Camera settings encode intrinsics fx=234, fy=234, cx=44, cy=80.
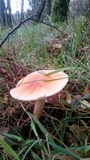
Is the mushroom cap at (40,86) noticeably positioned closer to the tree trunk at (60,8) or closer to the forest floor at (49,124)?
the forest floor at (49,124)

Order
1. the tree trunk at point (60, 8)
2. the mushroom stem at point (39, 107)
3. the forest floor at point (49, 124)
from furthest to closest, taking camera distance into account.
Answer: the tree trunk at point (60, 8)
the mushroom stem at point (39, 107)
the forest floor at point (49, 124)

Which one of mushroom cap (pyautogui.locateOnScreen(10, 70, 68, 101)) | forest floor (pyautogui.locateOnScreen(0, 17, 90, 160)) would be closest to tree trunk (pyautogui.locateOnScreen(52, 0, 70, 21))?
forest floor (pyautogui.locateOnScreen(0, 17, 90, 160))

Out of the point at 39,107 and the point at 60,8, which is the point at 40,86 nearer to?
the point at 39,107

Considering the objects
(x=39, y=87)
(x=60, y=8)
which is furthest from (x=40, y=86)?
(x=60, y=8)

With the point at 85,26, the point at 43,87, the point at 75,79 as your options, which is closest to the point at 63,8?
the point at 85,26

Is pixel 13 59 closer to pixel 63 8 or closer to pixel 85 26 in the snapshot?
pixel 85 26

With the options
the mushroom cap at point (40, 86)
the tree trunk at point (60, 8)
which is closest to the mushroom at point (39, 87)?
the mushroom cap at point (40, 86)

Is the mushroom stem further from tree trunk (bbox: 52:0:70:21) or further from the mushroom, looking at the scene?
tree trunk (bbox: 52:0:70:21)

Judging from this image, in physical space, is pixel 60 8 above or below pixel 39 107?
above
